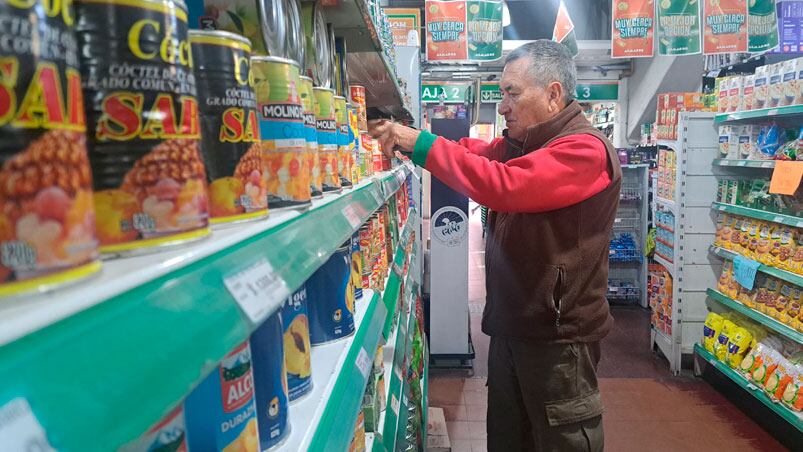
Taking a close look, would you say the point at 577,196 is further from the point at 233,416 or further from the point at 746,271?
the point at 746,271

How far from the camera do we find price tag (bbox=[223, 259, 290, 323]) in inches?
18.2

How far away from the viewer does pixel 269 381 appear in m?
0.73

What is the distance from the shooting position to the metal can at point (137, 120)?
42cm

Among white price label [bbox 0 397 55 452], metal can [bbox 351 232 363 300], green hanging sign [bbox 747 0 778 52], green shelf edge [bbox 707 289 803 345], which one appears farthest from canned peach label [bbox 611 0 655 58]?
white price label [bbox 0 397 55 452]

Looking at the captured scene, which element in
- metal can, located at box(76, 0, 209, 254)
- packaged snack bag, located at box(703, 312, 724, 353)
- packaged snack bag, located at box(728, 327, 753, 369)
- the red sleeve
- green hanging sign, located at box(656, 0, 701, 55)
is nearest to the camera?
metal can, located at box(76, 0, 209, 254)

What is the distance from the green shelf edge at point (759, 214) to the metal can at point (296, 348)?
3.03 meters

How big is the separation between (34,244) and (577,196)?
187 cm

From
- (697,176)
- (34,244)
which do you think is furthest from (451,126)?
(34,244)

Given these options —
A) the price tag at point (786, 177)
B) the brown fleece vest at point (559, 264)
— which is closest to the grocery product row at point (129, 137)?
the brown fleece vest at point (559, 264)

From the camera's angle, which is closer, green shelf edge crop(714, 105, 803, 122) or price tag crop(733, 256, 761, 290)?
green shelf edge crop(714, 105, 803, 122)

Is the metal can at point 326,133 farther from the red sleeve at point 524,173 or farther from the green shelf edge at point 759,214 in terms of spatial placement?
the green shelf edge at point 759,214

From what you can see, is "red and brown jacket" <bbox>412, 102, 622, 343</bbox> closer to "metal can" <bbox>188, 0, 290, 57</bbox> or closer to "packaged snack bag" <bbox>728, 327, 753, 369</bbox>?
"metal can" <bbox>188, 0, 290, 57</bbox>

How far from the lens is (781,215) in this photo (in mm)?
3104

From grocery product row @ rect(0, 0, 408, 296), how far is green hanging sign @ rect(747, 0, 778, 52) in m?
8.34
